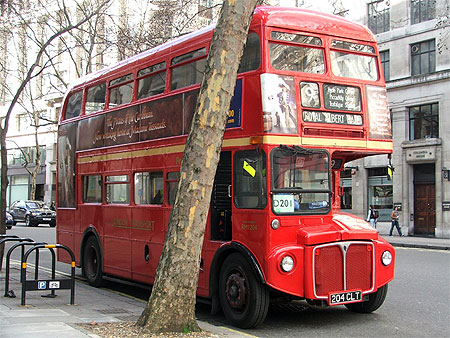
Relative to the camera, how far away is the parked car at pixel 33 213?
131 ft

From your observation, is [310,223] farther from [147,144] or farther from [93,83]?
[93,83]

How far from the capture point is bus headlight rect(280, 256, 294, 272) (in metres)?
7.99

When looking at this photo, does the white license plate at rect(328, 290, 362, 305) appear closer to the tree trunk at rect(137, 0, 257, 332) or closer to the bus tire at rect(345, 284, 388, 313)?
the bus tire at rect(345, 284, 388, 313)

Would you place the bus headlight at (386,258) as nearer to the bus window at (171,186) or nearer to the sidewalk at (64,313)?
the sidewalk at (64,313)

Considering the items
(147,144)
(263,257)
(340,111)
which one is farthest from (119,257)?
(340,111)

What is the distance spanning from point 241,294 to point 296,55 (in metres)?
3.52

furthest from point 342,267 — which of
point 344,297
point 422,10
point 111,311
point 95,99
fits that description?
point 422,10

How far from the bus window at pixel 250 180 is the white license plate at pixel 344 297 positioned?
5.14 feet

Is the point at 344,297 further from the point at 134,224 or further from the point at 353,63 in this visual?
the point at 134,224

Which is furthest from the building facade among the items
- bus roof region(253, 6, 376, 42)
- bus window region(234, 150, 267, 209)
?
bus window region(234, 150, 267, 209)

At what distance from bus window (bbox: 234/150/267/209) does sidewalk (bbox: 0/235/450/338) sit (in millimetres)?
1793

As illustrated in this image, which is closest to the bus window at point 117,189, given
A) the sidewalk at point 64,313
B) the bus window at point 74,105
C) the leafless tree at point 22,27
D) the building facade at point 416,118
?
the sidewalk at point 64,313

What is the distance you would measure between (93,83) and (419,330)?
8.65 meters

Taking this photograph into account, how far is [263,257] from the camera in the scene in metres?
8.09
